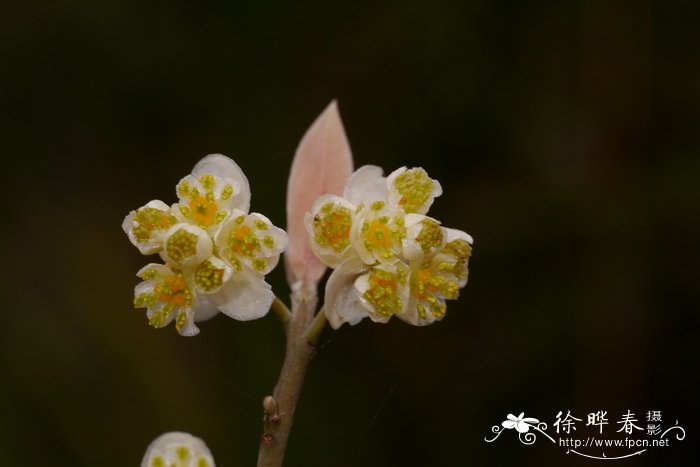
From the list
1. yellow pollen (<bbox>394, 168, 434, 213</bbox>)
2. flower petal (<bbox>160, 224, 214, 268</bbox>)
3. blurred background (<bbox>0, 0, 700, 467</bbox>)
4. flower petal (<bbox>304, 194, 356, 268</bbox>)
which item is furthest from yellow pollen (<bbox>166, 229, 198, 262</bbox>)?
blurred background (<bbox>0, 0, 700, 467</bbox>)

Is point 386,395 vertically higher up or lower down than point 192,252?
higher up

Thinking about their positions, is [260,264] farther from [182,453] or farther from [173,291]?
[182,453]

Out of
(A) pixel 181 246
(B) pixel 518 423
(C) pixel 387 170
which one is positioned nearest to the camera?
(A) pixel 181 246

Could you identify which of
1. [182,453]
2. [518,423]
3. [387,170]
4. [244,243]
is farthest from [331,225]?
[387,170]

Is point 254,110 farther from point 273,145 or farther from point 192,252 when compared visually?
point 192,252

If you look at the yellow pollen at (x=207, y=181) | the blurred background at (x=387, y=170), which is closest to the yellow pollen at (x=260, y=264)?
the yellow pollen at (x=207, y=181)

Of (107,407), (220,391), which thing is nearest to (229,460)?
(220,391)

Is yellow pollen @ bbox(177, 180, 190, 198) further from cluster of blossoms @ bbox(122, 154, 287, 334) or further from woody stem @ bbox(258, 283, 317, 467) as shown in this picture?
woody stem @ bbox(258, 283, 317, 467)
